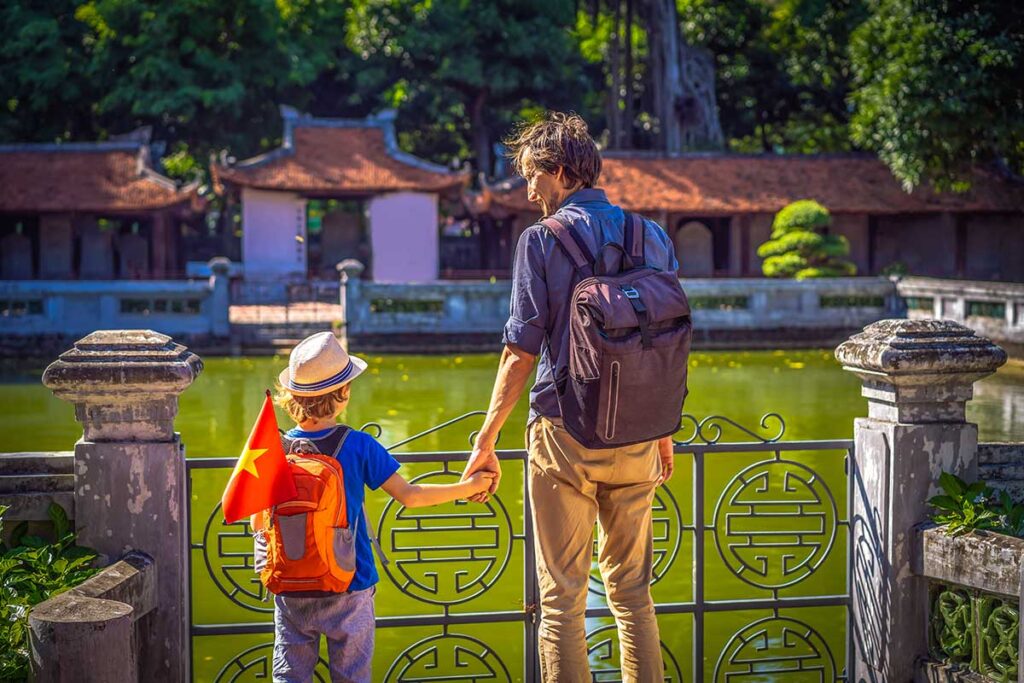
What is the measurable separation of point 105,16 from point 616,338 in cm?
2977

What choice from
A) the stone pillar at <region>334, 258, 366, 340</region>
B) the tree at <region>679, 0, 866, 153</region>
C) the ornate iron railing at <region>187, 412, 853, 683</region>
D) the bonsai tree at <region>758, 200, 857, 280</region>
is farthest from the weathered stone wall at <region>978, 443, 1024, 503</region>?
the tree at <region>679, 0, 866, 153</region>

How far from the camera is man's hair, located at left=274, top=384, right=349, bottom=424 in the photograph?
337cm

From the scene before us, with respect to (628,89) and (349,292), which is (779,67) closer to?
(628,89)

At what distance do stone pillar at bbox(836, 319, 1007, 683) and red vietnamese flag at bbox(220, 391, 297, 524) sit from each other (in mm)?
2189

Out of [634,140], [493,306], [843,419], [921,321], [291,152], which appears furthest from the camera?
[634,140]

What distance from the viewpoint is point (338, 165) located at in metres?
29.3

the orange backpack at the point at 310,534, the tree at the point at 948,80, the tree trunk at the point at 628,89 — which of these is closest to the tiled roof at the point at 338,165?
the tree trunk at the point at 628,89

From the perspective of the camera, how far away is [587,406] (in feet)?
10.7

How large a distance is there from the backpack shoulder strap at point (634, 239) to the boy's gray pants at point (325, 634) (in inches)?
46.1

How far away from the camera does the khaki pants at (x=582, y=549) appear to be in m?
3.43

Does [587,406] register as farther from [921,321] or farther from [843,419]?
[843,419]

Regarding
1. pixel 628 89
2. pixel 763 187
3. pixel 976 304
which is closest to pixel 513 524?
pixel 976 304

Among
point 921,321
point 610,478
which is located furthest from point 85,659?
point 921,321

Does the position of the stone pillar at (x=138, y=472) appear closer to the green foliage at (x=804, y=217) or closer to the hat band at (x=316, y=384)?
the hat band at (x=316, y=384)
